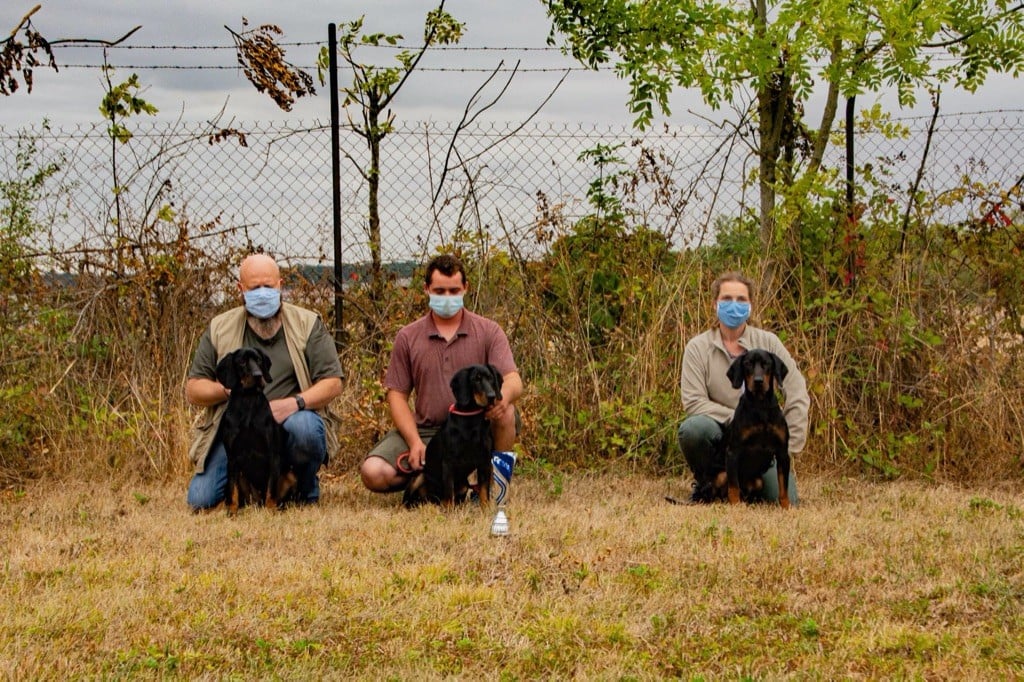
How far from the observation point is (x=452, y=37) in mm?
8836

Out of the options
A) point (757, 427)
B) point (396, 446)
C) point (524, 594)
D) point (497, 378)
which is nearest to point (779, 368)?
point (757, 427)

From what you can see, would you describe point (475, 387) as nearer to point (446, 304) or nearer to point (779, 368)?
point (446, 304)

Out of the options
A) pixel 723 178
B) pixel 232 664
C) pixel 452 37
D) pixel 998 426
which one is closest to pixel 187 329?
pixel 452 37

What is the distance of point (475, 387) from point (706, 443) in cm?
132

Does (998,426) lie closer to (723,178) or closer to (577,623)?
(723,178)

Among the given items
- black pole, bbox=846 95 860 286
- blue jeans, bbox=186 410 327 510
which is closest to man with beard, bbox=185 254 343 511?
blue jeans, bbox=186 410 327 510

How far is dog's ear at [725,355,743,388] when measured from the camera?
613 centimetres

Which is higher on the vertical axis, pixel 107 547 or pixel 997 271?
pixel 997 271

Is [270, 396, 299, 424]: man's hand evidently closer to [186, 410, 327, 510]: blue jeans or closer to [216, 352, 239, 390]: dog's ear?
[186, 410, 327, 510]: blue jeans

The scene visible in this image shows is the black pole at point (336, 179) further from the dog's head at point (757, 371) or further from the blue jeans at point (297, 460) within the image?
the dog's head at point (757, 371)

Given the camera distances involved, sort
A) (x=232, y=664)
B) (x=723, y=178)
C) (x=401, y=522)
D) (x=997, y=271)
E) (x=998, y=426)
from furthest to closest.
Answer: (x=723, y=178), (x=997, y=271), (x=998, y=426), (x=401, y=522), (x=232, y=664)

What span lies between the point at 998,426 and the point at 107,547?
509cm

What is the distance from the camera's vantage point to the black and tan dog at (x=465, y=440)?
19.5ft

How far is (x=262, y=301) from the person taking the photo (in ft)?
20.7
